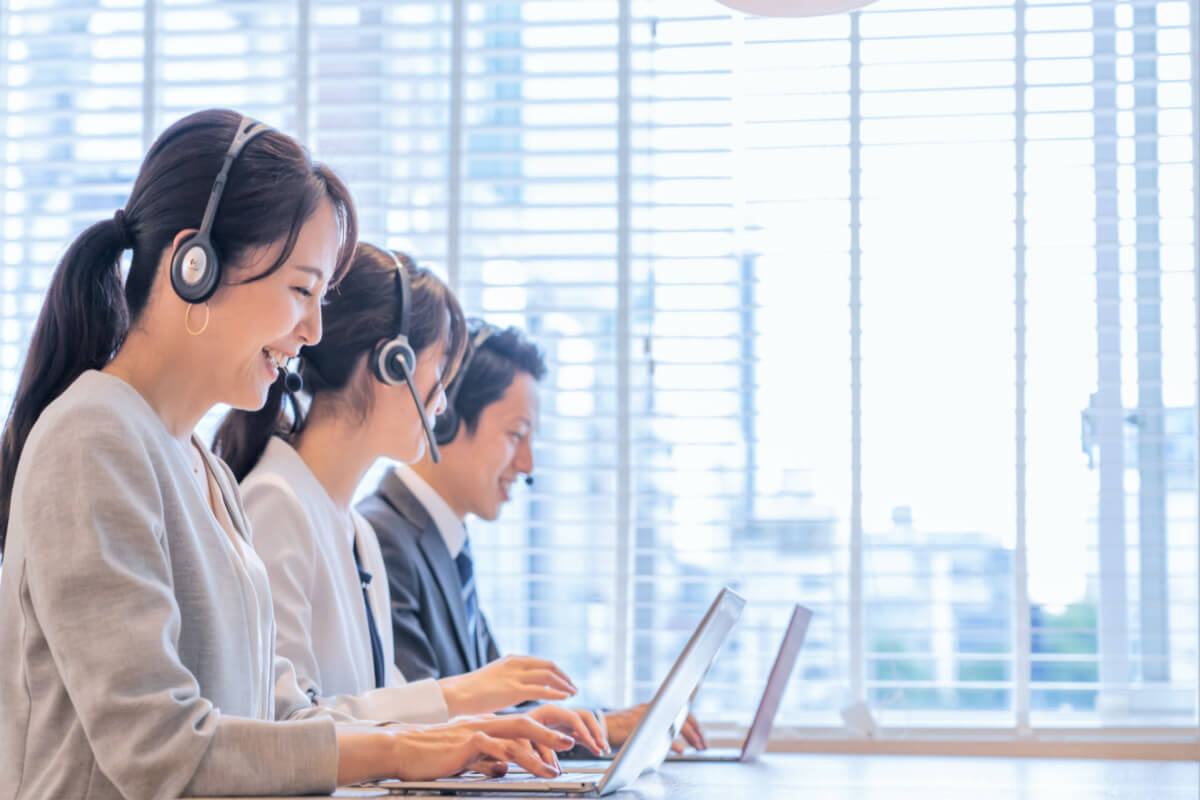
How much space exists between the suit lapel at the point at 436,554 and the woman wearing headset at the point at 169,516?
2.49ft

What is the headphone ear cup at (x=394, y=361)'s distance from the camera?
1892 millimetres

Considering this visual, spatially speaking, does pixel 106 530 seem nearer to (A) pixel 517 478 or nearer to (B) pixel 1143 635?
(A) pixel 517 478

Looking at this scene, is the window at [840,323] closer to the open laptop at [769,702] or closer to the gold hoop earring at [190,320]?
the open laptop at [769,702]

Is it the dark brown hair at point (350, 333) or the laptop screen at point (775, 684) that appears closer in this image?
the dark brown hair at point (350, 333)

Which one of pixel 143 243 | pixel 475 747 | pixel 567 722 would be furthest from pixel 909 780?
pixel 143 243

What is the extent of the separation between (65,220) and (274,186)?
1928mm

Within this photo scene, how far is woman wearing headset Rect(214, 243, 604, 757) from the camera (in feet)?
5.45

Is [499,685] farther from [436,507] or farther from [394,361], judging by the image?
[436,507]

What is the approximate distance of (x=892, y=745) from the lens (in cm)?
272

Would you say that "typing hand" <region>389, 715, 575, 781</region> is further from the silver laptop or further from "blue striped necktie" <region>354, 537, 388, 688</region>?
the silver laptop

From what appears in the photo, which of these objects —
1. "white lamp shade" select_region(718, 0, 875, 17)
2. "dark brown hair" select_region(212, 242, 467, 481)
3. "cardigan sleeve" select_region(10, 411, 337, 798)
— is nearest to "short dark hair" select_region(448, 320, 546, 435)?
"dark brown hair" select_region(212, 242, 467, 481)

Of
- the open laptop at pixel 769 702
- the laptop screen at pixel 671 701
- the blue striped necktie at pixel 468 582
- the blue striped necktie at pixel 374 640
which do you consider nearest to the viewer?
the laptop screen at pixel 671 701

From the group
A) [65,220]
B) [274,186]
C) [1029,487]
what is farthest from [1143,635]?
[65,220]

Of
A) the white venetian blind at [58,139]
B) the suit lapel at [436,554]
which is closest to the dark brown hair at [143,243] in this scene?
the suit lapel at [436,554]
